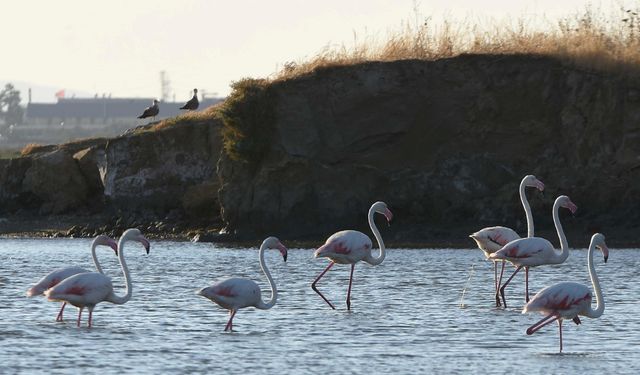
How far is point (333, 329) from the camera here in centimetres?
1788

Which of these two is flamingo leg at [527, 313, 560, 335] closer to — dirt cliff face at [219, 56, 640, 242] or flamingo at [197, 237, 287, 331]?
flamingo at [197, 237, 287, 331]

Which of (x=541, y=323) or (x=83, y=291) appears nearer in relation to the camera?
(x=541, y=323)

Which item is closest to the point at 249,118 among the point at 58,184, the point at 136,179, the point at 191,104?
the point at 136,179

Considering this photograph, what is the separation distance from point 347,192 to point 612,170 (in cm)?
659

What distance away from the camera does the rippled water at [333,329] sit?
1502 cm

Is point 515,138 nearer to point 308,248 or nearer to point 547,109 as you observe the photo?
point 547,109

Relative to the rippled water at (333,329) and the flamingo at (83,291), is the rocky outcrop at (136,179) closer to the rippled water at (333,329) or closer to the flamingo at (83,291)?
the rippled water at (333,329)

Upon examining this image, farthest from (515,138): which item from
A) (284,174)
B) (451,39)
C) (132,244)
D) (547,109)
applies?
(132,244)

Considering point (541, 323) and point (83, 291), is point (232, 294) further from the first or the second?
point (541, 323)

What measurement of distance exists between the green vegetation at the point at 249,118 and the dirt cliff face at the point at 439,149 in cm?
23

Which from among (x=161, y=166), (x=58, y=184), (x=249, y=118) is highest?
(x=249, y=118)

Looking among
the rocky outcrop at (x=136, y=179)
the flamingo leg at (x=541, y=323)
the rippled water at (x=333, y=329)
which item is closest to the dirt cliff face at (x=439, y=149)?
the rocky outcrop at (x=136, y=179)

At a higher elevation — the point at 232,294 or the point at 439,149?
the point at 439,149

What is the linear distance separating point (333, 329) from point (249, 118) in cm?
1826
